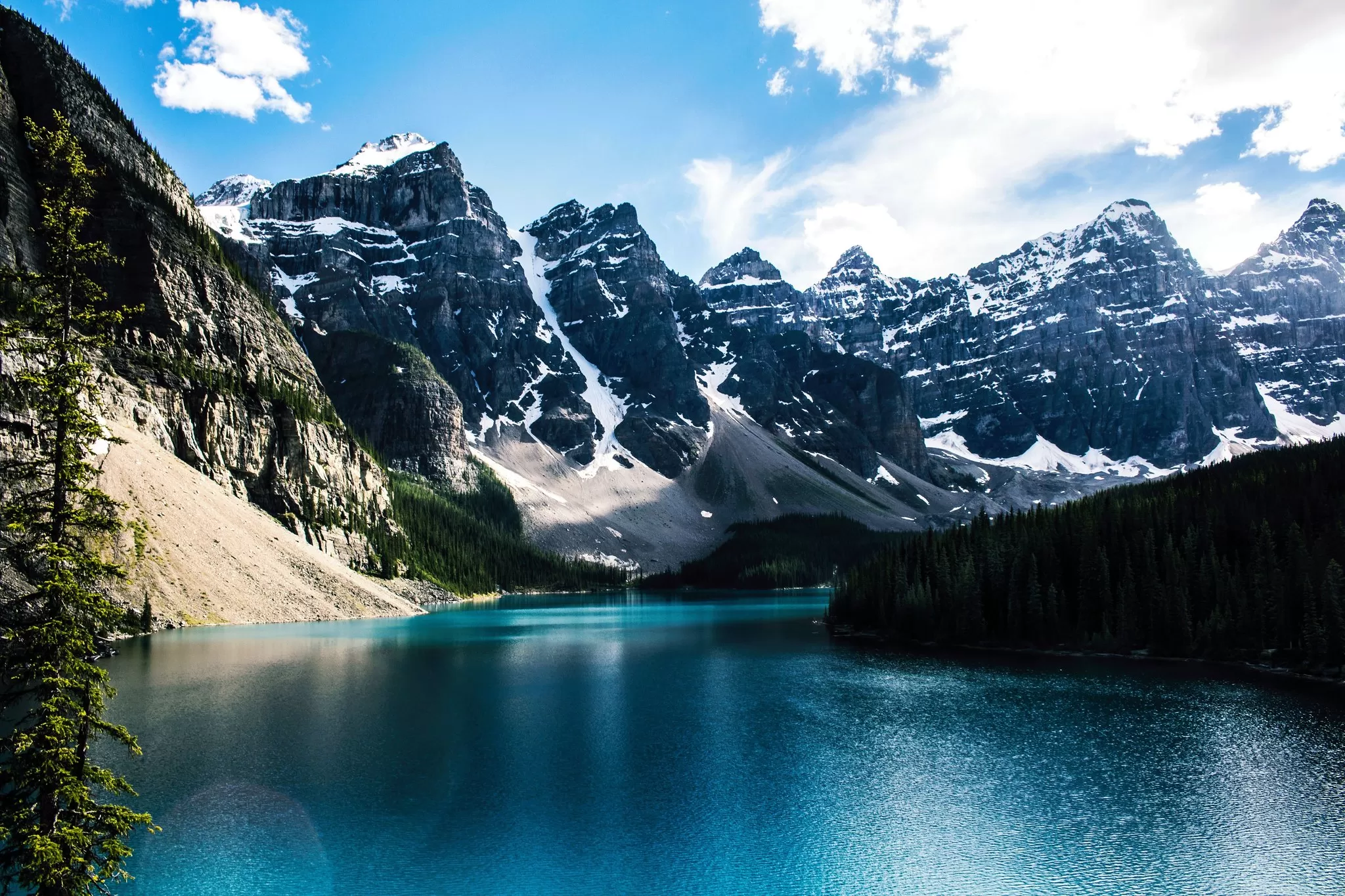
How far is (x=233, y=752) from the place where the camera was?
3450 centimetres

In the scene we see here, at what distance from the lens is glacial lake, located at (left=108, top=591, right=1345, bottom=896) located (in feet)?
77.3

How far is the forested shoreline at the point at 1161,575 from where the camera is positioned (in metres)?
65.2

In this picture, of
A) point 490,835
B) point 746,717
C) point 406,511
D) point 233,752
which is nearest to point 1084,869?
point 490,835

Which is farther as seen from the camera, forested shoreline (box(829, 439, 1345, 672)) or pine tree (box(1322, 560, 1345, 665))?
forested shoreline (box(829, 439, 1345, 672))

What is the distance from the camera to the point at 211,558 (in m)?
82.8

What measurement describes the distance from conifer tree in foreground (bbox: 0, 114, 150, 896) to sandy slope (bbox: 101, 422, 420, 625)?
185 feet

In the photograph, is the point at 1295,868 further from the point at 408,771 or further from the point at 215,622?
the point at 215,622

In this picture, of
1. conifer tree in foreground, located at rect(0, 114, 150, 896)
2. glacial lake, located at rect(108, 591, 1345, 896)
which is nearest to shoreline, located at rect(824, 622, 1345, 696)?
glacial lake, located at rect(108, 591, 1345, 896)

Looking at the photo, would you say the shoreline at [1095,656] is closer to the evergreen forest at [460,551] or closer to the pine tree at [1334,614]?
A: the pine tree at [1334,614]

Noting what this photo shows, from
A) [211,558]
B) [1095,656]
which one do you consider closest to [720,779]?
[1095,656]

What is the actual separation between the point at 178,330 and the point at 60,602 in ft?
371

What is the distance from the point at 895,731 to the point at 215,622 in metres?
63.0

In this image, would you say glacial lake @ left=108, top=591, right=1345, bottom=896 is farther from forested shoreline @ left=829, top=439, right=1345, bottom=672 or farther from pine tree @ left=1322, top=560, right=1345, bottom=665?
forested shoreline @ left=829, top=439, right=1345, bottom=672

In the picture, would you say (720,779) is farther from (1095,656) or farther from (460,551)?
(460,551)
